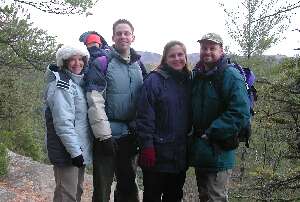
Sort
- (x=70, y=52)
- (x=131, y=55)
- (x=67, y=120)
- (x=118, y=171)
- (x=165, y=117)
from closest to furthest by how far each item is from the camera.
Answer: (x=67, y=120), (x=70, y=52), (x=165, y=117), (x=131, y=55), (x=118, y=171)

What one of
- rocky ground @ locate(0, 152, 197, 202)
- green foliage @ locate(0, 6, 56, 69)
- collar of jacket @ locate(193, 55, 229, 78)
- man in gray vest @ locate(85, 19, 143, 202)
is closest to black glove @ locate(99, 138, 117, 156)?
Answer: man in gray vest @ locate(85, 19, 143, 202)

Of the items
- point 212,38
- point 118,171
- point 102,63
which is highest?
point 212,38

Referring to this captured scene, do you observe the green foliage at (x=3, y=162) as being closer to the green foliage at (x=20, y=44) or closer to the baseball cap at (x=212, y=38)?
the green foliage at (x=20, y=44)

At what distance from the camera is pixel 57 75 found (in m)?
3.96

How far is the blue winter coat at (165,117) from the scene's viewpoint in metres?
4.08

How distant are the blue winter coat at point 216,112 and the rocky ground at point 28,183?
4866 mm

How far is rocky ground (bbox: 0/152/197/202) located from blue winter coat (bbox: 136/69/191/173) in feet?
14.9

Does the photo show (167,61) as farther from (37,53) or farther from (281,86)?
(37,53)

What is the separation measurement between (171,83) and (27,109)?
400 inches

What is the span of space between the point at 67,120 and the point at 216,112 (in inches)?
52.9

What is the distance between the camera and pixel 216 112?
13.1ft

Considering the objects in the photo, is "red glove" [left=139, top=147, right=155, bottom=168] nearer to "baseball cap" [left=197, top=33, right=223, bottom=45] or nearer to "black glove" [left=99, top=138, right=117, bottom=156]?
"black glove" [left=99, top=138, right=117, bottom=156]

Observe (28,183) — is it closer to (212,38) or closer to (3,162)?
(3,162)

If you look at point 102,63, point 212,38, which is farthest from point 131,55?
point 212,38
